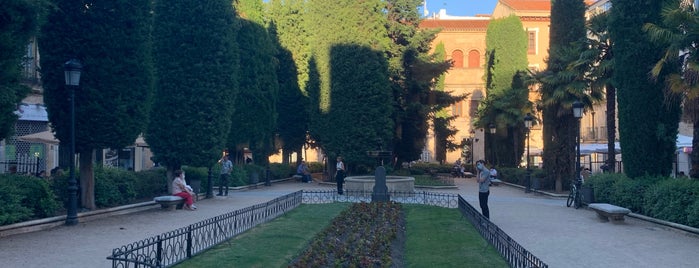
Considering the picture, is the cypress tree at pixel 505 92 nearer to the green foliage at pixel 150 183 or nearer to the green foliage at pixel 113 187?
the green foliage at pixel 150 183

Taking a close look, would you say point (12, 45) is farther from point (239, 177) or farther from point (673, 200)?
point (239, 177)

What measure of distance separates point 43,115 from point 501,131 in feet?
93.3

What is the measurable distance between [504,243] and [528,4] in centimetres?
5896

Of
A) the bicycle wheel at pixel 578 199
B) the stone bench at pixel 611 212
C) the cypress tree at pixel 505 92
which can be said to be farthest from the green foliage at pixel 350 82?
the stone bench at pixel 611 212

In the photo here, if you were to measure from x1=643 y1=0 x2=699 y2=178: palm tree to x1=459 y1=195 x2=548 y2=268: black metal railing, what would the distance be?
Result: 6.30 m

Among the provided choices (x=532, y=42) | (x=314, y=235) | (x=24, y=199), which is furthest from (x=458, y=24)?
(x=24, y=199)

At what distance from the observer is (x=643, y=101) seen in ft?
60.6

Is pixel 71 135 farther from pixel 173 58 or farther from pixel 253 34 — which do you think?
pixel 253 34

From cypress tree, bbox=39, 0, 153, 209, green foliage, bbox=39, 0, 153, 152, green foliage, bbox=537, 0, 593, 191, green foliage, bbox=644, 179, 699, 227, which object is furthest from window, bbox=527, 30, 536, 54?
cypress tree, bbox=39, 0, 153, 209

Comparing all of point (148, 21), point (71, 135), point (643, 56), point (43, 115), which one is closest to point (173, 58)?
point (148, 21)

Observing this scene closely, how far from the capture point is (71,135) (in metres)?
14.8

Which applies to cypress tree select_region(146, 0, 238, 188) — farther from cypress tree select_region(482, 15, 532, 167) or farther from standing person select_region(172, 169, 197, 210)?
cypress tree select_region(482, 15, 532, 167)

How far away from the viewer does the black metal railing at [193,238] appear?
7.86 m

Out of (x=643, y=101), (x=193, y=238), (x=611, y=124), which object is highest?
(x=643, y=101)
